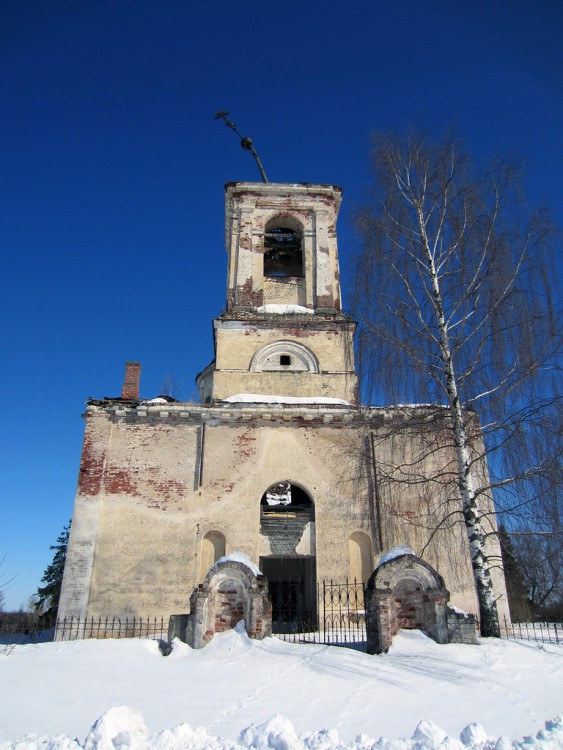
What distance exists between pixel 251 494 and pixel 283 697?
8.55 meters

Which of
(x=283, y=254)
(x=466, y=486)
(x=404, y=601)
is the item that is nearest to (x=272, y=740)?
(x=404, y=601)

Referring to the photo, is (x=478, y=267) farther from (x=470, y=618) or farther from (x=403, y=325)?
(x=470, y=618)

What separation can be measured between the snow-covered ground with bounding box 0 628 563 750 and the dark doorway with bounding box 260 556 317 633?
5.20m

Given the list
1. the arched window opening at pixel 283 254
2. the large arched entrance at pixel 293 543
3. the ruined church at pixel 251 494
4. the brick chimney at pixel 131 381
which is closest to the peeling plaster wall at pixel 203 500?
the ruined church at pixel 251 494

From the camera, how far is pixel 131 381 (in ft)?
56.7

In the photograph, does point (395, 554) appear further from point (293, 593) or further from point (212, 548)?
point (293, 593)

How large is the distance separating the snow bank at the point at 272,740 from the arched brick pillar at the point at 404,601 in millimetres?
3706

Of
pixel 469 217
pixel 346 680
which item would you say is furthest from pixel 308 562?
pixel 469 217

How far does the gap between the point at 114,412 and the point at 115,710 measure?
11152mm

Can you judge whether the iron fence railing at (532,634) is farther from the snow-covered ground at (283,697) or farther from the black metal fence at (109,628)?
the black metal fence at (109,628)

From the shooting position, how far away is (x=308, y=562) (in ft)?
48.7

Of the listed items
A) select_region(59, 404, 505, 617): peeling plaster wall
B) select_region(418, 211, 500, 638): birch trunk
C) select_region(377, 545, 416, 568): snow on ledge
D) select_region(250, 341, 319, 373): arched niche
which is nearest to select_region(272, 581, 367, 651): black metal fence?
select_region(59, 404, 505, 617): peeling plaster wall

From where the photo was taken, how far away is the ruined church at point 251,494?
13.6 meters

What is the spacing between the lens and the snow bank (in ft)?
14.0
